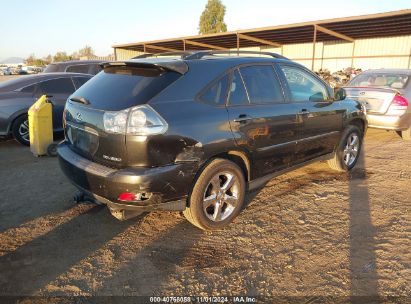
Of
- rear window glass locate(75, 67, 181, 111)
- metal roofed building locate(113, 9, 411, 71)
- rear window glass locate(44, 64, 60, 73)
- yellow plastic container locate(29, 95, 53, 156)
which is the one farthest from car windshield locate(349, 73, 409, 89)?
metal roofed building locate(113, 9, 411, 71)

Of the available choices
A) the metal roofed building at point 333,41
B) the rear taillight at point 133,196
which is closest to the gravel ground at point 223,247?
the rear taillight at point 133,196

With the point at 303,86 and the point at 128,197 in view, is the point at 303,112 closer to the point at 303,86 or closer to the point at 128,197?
the point at 303,86

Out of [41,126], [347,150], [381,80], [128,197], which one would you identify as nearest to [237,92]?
[128,197]

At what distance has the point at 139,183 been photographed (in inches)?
108

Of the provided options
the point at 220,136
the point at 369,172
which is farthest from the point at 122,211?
the point at 369,172

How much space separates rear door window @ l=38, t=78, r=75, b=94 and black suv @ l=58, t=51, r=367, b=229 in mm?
3836

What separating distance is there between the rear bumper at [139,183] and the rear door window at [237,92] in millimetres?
807

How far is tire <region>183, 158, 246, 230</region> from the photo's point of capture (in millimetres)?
3139

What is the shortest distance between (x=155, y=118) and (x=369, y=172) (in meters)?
3.90

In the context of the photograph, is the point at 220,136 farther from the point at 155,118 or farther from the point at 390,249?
the point at 390,249

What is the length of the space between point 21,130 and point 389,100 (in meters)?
7.44

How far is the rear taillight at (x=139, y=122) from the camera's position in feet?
8.99

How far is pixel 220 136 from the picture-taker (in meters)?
3.15

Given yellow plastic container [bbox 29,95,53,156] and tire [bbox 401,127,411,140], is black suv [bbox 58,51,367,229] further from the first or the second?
tire [bbox 401,127,411,140]
